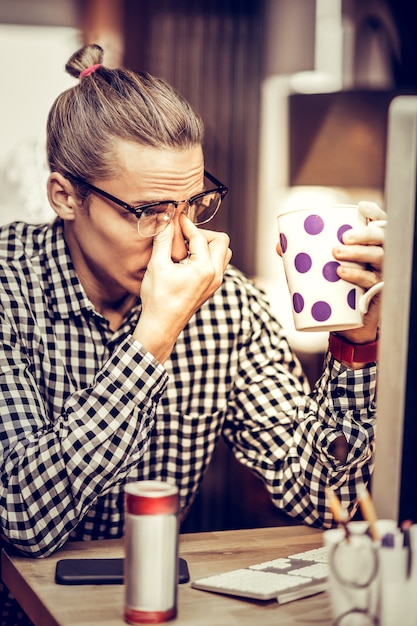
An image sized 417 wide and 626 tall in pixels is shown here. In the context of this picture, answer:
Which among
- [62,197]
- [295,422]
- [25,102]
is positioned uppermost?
[25,102]

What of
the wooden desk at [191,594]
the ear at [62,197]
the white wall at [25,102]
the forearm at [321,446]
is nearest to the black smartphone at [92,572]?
the wooden desk at [191,594]

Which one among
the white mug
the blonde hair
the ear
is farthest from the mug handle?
the ear

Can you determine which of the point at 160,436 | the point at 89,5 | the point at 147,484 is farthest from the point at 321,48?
the point at 147,484

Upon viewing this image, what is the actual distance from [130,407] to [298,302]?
11.3 inches

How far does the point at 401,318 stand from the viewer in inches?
32.7

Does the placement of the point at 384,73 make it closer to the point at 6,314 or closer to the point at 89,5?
the point at 89,5

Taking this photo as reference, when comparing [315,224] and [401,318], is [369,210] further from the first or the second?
[401,318]

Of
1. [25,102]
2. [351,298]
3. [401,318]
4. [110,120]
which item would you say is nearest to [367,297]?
[351,298]

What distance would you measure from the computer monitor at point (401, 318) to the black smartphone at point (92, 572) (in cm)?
36

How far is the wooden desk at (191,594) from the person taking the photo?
0.94 metres

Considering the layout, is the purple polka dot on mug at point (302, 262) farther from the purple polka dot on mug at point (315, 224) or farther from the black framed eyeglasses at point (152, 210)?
the black framed eyeglasses at point (152, 210)

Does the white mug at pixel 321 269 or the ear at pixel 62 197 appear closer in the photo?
the white mug at pixel 321 269

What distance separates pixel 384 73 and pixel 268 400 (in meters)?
1.83

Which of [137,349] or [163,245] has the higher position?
[163,245]
